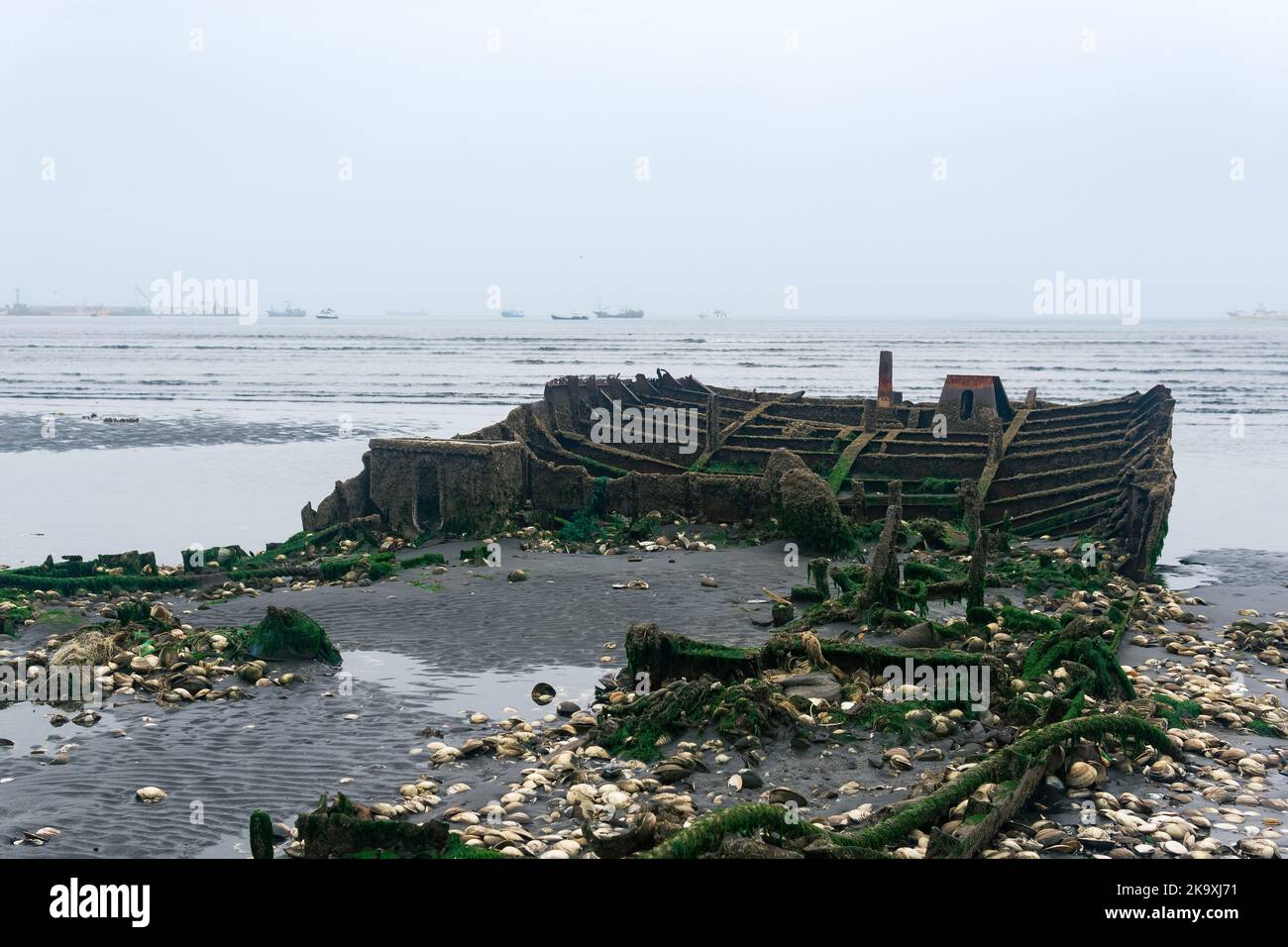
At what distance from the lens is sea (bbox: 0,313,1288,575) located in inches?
1206

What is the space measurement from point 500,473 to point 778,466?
589 centimetres

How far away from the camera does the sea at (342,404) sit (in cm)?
3064

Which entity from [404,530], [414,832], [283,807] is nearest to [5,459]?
[404,530]

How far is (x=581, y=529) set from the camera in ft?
82.5

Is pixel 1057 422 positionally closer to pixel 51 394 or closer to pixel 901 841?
pixel 901 841

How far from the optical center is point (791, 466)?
976 inches
